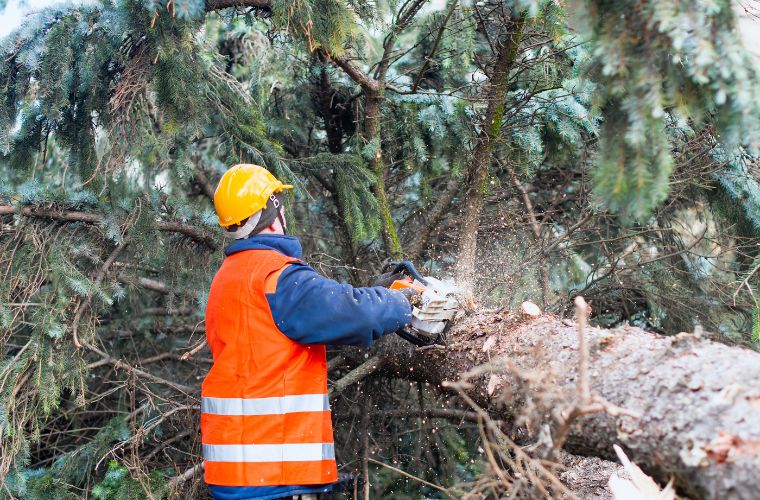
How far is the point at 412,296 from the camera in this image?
3.15 meters

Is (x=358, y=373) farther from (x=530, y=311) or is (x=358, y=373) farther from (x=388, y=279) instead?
(x=530, y=311)

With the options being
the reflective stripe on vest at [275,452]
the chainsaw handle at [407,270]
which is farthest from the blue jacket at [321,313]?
the chainsaw handle at [407,270]

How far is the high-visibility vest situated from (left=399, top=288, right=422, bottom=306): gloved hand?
1.57 ft

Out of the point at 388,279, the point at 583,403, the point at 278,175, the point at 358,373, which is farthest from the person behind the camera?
the point at 278,175

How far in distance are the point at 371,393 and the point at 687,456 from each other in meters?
2.54

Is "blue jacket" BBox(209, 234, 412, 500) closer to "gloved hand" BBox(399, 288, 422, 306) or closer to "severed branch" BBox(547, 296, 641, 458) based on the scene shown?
"gloved hand" BBox(399, 288, 422, 306)

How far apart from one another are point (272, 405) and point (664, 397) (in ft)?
5.05

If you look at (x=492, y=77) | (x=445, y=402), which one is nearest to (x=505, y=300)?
(x=445, y=402)

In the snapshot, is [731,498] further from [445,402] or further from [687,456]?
[445,402]

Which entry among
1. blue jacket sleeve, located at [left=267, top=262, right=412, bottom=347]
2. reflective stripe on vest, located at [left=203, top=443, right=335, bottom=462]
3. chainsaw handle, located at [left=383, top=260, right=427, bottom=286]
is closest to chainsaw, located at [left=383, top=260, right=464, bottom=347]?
chainsaw handle, located at [left=383, top=260, right=427, bottom=286]

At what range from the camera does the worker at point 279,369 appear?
2.81 meters

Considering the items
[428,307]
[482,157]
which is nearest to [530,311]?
[428,307]

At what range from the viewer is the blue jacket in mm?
2777

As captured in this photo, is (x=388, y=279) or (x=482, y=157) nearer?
(x=388, y=279)
